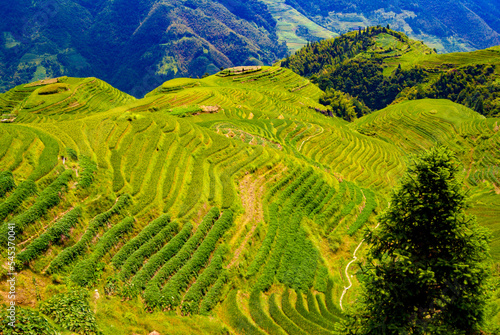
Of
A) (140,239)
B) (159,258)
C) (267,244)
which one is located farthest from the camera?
(267,244)

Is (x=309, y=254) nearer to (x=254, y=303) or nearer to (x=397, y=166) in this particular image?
(x=254, y=303)

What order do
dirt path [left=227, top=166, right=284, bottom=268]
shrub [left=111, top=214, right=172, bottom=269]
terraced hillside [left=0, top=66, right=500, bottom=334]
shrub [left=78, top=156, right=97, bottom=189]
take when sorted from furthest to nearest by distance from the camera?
dirt path [left=227, top=166, right=284, bottom=268]
shrub [left=78, top=156, right=97, bottom=189]
shrub [left=111, top=214, right=172, bottom=269]
terraced hillside [left=0, top=66, right=500, bottom=334]

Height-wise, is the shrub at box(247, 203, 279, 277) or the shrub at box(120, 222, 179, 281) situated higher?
the shrub at box(247, 203, 279, 277)

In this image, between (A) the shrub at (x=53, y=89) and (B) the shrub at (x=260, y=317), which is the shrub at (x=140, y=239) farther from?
(A) the shrub at (x=53, y=89)

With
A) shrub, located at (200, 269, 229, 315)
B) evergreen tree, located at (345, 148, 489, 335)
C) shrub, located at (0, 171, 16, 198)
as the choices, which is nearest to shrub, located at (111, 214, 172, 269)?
shrub, located at (200, 269, 229, 315)

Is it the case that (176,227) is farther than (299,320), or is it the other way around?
(176,227)

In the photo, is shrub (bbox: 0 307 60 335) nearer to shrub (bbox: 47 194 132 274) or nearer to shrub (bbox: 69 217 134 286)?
shrub (bbox: 69 217 134 286)

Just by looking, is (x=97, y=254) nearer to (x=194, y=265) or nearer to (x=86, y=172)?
(x=194, y=265)

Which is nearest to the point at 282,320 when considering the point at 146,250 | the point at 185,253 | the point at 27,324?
the point at 185,253

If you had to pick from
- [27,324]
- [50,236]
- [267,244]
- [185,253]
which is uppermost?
[27,324]

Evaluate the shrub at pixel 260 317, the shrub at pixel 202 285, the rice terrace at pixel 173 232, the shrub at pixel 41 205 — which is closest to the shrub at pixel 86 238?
the rice terrace at pixel 173 232
